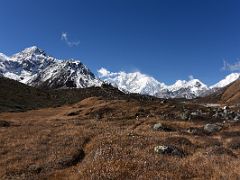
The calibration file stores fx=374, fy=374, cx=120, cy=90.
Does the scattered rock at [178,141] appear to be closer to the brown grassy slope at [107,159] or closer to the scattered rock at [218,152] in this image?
the brown grassy slope at [107,159]

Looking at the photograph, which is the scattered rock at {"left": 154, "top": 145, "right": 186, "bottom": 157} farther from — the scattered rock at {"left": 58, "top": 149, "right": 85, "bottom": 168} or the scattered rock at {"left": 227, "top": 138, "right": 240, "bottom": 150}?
the scattered rock at {"left": 227, "top": 138, "right": 240, "bottom": 150}

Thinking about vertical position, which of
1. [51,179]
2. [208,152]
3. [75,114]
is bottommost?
[51,179]

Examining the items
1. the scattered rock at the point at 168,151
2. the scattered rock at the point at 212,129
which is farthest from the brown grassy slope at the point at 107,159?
the scattered rock at the point at 212,129

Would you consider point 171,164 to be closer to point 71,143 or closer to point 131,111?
point 71,143

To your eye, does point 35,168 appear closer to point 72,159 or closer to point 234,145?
point 72,159

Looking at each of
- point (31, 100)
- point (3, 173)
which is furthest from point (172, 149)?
point (31, 100)

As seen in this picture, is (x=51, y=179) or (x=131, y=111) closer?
(x=51, y=179)

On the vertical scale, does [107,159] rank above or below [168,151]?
below

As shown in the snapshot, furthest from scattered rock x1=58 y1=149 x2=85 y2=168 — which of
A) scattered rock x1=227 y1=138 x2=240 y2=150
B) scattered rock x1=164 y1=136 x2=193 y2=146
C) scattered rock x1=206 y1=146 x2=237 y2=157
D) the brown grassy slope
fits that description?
scattered rock x1=227 y1=138 x2=240 y2=150

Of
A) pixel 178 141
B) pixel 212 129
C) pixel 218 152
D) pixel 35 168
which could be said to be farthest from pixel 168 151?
pixel 212 129

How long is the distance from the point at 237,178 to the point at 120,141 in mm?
12330

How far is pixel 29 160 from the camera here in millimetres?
23094

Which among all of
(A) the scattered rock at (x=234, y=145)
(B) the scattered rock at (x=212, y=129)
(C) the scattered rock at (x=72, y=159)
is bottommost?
(C) the scattered rock at (x=72, y=159)

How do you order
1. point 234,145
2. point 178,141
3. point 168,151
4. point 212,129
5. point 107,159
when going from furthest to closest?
point 212,129
point 178,141
point 234,145
point 168,151
point 107,159
